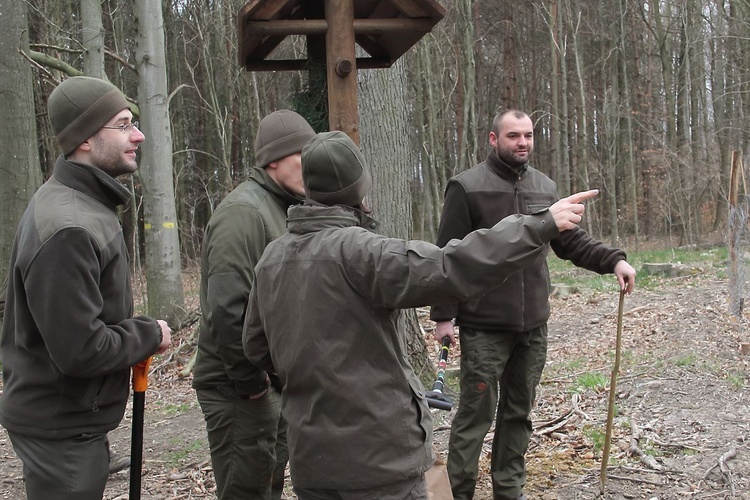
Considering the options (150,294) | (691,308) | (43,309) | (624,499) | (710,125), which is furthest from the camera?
(710,125)

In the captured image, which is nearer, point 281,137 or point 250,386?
point 250,386

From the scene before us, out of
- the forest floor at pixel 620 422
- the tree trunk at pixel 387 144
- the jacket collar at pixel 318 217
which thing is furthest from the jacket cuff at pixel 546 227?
the tree trunk at pixel 387 144

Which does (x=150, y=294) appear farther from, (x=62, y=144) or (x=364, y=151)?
(x=62, y=144)

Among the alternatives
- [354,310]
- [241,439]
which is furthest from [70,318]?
[241,439]

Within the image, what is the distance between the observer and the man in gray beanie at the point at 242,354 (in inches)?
129

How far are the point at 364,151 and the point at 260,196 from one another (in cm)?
275

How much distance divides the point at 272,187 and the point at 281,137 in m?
0.24

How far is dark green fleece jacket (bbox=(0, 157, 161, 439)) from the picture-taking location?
2533 millimetres

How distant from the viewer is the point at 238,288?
321 cm

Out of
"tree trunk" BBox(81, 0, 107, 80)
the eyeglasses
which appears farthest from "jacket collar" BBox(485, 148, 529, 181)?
"tree trunk" BBox(81, 0, 107, 80)

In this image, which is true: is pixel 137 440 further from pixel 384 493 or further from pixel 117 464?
pixel 117 464

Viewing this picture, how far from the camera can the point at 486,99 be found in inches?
1204

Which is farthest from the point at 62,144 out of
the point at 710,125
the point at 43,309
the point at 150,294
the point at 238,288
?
the point at 710,125

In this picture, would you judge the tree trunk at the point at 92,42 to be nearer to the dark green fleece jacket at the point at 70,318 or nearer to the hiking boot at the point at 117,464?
the hiking boot at the point at 117,464
